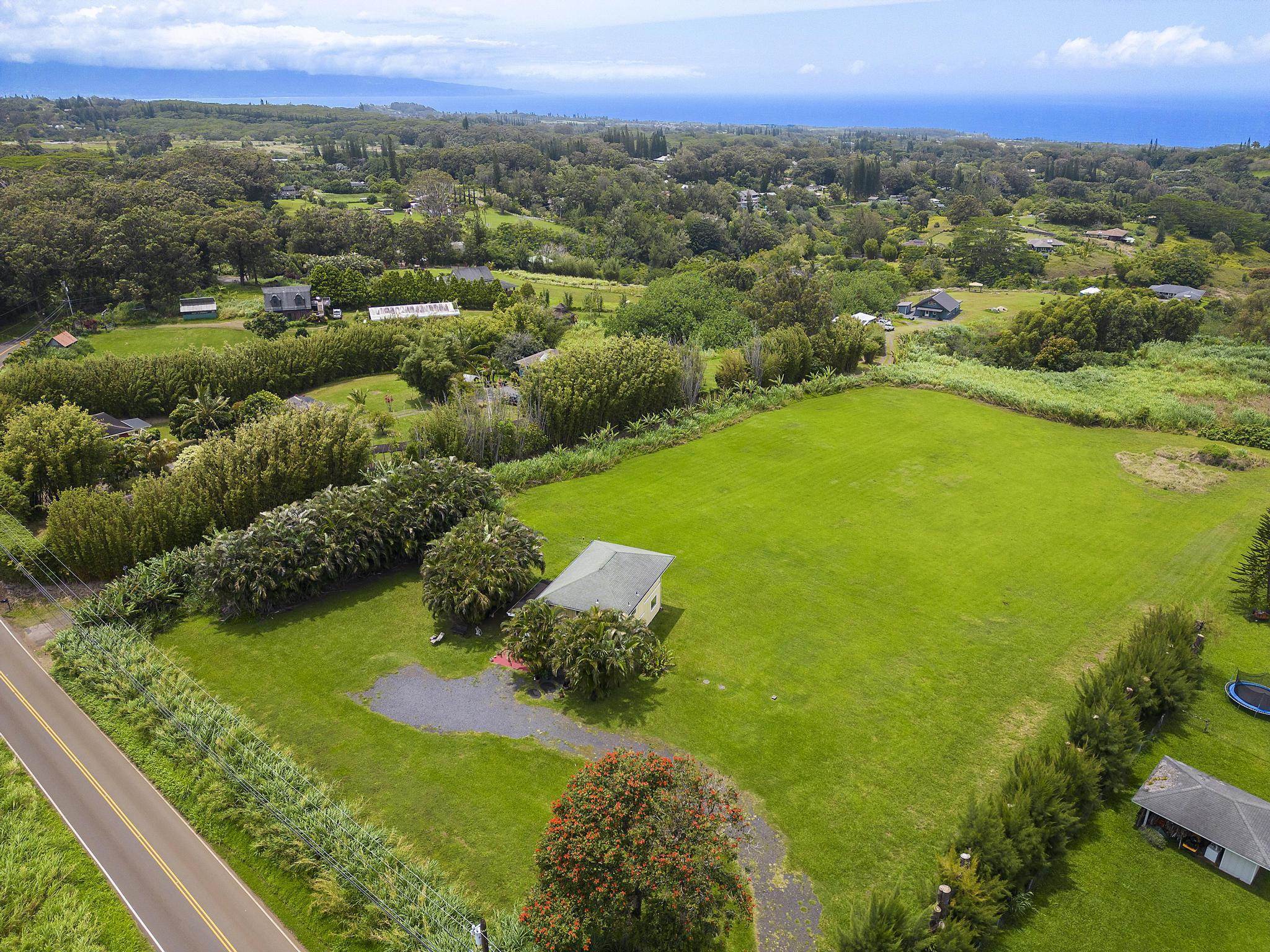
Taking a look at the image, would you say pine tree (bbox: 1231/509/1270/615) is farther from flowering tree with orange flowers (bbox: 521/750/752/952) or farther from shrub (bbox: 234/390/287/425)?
shrub (bbox: 234/390/287/425)

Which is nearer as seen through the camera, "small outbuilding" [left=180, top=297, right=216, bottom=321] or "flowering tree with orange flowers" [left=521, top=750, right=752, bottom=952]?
"flowering tree with orange flowers" [left=521, top=750, right=752, bottom=952]

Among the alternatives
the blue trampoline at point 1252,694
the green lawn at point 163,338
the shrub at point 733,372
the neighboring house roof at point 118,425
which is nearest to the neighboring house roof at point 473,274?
the green lawn at point 163,338

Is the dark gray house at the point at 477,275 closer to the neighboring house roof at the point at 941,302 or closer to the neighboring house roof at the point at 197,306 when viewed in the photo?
the neighboring house roof at the point at 197,306

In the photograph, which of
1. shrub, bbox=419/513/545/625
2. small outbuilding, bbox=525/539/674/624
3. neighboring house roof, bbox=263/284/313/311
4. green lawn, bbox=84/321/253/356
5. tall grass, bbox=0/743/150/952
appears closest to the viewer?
tall grass, bbox=0/743/150/952

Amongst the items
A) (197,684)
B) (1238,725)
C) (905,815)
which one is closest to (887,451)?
(1238,725)

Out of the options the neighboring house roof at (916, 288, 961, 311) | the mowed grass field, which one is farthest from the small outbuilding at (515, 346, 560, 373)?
the neighboring house roof at (916, 288, 961, 311)

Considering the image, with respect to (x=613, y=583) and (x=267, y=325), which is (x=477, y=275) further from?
(x=613, y=583)

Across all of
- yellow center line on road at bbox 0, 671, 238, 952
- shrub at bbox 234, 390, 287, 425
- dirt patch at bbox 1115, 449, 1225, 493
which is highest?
shrub at bbox 234, 390, 287, 425
